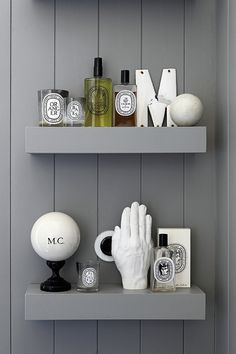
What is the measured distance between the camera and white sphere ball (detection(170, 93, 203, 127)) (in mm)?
1800

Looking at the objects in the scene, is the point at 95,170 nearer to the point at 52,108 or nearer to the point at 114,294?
the point at 52,108

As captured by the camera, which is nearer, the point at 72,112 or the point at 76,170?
the point at 72,112

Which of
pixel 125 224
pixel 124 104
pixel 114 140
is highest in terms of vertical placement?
pixel 124 104

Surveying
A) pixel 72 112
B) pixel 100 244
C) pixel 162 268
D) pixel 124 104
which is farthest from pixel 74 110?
pixel 162 268

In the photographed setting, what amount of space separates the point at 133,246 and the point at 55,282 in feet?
0.77

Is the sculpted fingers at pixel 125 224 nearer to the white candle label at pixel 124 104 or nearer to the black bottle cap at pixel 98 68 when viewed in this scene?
the white candle label at pixel 124 104

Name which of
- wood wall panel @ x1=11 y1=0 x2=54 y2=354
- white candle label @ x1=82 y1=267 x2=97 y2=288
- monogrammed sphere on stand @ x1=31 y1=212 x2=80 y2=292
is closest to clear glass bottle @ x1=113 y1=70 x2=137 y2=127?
wood wall panel @ x1=11 y1=0 x2=54 y2=354

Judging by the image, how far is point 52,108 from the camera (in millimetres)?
1816

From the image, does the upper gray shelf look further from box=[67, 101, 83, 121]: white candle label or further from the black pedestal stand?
the black pedestal stand
